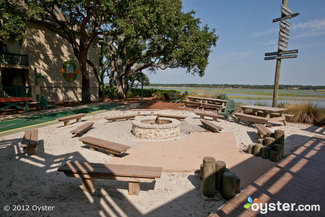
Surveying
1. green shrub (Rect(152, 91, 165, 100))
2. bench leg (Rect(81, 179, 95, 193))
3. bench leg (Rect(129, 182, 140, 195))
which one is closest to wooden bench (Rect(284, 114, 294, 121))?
bench leg (Rect(129, 182, 140, 195))

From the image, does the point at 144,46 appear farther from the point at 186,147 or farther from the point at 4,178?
the point at 4,178

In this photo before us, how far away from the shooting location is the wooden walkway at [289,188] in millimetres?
2949

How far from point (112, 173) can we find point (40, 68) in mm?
17614

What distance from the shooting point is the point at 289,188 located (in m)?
3.56

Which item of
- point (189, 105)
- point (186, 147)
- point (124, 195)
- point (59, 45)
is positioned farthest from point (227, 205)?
point (59, 45)

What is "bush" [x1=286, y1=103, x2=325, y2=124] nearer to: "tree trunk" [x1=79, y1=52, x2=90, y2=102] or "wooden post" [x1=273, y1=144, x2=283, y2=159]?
"wooden post" [x1=273, y1=144, x2=283, y2=159]

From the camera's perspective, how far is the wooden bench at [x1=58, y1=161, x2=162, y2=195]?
3256mm

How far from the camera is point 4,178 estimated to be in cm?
397

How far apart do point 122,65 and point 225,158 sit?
1929cm

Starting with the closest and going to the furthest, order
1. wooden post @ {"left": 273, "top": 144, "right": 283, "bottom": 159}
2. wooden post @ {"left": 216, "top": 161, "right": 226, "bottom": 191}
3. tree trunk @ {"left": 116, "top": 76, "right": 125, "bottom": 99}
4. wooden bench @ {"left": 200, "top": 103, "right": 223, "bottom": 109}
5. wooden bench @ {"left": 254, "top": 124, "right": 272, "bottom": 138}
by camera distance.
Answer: wooden post @ {"left": 216, "top": 161, "right": 226, "bottom": 191} → wooden post @ {"left": 273, "top": 144, "right": 283, "bottom": 159} → wooden bench @ {"left": 254, "top": 124, "right": 272, "bottom": 138} → wooden bench @ {"left": 200, "top": 103, "right": 223, "bottom": 109} → tree trunk @ {"left": 116, "top": 76, "right": 125, "bottom": 99}

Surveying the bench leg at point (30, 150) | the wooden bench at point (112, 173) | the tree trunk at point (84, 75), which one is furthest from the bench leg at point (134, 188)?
the tree trunk at point (84, 75)

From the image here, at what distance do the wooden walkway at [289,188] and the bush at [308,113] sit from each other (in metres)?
6.63

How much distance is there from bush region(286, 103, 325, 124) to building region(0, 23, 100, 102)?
61.2 ft

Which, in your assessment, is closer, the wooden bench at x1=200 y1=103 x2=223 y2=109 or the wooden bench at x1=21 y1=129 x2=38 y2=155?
the wooden bench at x1=21 y1=129 x2=38 y2=155
